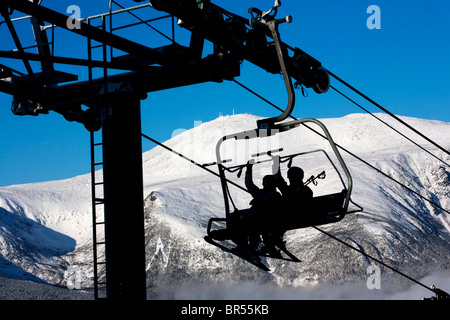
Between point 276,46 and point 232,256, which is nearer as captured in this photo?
point 276,46

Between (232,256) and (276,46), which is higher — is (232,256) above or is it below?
above

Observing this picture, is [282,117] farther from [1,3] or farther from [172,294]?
[172,294]

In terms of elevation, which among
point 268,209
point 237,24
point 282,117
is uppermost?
point 237,24

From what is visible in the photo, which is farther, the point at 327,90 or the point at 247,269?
the point at 247,269

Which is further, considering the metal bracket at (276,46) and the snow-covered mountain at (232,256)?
the snow-covered mountain at (232,256)

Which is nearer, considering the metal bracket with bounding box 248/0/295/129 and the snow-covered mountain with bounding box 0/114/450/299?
the metal bracket with bounding box 248/0/295/129

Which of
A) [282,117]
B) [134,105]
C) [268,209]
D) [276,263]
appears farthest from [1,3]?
[276,263]

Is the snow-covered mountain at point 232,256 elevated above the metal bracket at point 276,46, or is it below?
above

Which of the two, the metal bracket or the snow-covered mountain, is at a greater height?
the snow-covered mountain
